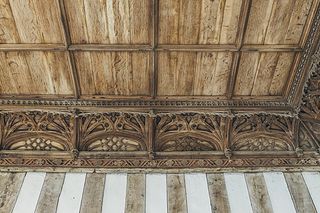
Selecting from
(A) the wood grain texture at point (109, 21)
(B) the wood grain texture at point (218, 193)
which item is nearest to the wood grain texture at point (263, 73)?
(B) the wood grain texture at point (218, 193)

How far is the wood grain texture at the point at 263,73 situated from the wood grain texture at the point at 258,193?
1.12 metres

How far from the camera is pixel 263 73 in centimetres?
504

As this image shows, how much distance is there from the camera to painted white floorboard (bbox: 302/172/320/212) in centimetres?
457

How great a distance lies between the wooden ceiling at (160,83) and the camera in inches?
177

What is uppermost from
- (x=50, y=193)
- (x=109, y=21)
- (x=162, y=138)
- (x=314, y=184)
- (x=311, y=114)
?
(x=109, y=21)

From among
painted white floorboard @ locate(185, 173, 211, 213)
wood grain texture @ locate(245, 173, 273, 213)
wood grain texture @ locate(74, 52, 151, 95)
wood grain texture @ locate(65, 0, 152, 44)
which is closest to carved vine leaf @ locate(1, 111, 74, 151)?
wood grain texture @ locate(74, 52, 151, 95)

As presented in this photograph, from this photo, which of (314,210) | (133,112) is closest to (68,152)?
(133,112)

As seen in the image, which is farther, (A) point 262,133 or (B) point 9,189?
(A) point 262,133

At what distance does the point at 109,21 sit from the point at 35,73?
3.92 feet

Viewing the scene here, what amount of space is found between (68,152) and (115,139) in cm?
62

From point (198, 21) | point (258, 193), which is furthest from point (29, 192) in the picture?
point (198, 21)

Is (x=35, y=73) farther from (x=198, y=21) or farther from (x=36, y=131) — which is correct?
(x=198, y=21)

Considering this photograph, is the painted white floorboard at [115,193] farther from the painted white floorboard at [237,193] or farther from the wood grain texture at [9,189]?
the painted white floorboard at [237,193]

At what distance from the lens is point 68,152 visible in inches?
196
